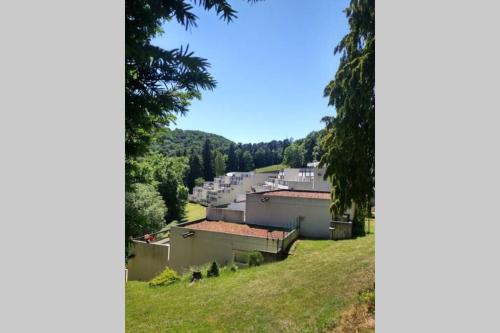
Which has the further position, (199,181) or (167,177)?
(199,181)

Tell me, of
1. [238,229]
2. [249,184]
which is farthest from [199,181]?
[249,184]

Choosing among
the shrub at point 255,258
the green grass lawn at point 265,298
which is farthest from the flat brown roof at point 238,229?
the green grass lawn at point 265,298

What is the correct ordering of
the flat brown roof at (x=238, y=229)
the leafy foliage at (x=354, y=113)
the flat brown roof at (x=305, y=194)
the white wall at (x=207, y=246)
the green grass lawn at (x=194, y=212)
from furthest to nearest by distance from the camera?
the flat brown roof at (x=305, y=194)
the flat brown roof at (x=238, y=229)
the green grass lawn at (x=194, y=212)
the white wall at (x=207, y=246)
the leafy foliage at (x=354, y=113)

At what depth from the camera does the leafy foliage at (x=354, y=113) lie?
1.96 m

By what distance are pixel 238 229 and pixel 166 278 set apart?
1316 millimetres

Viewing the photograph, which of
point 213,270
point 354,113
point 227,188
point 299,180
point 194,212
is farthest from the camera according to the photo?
point 299,180

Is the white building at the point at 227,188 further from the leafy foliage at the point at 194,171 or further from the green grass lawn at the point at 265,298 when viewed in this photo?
the green grass lawn at the point at 265,298

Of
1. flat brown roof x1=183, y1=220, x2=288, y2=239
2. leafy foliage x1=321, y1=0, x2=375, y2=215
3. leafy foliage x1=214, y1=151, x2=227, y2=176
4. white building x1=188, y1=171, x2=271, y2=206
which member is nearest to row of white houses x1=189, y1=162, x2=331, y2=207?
white building x1=188, y1=171, x2=271, y2=206

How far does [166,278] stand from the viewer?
10.6ft

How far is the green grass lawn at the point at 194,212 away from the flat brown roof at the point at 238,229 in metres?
0.13

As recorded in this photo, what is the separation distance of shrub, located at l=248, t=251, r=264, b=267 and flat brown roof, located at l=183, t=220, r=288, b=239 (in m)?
0.30

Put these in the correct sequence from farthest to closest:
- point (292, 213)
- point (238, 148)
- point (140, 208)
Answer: point (292, 213), point (238, 148), point (140, 208)

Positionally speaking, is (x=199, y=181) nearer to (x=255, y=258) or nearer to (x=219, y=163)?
(x=219, y=163)
